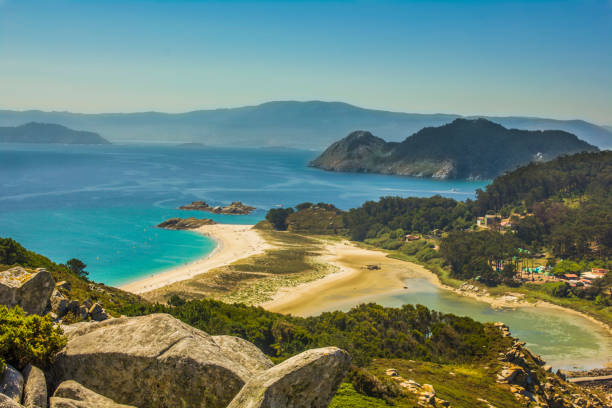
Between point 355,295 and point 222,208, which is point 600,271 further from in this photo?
point 222,208

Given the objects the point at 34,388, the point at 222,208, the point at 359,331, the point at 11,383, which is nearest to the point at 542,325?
the point at 359,331

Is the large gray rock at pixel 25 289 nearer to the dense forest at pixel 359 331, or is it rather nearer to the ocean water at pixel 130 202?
the dense forest at pixel 359 331

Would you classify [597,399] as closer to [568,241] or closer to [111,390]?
[111,390]

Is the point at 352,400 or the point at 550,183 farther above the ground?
the point at 550,183

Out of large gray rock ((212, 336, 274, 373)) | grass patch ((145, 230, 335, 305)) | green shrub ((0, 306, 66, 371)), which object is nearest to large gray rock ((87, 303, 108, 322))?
green shrub ((0, 306, 66, 371))

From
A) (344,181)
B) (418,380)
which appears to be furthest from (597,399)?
(344,181)

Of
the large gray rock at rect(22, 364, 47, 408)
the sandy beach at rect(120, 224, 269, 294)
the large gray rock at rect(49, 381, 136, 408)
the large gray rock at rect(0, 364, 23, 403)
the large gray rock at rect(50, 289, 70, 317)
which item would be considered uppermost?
the large gray rock at rect(0, 364, 23, 403)

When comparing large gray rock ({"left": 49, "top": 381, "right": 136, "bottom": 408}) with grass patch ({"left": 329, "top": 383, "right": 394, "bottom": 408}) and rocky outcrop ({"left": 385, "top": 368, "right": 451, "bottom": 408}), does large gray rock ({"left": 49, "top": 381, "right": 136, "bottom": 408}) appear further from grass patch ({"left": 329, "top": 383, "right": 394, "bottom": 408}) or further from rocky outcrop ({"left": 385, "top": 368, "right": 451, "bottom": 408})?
rocky outcrop ({"left": 385, "top": 368, "right": 451, "bottom": 408})
